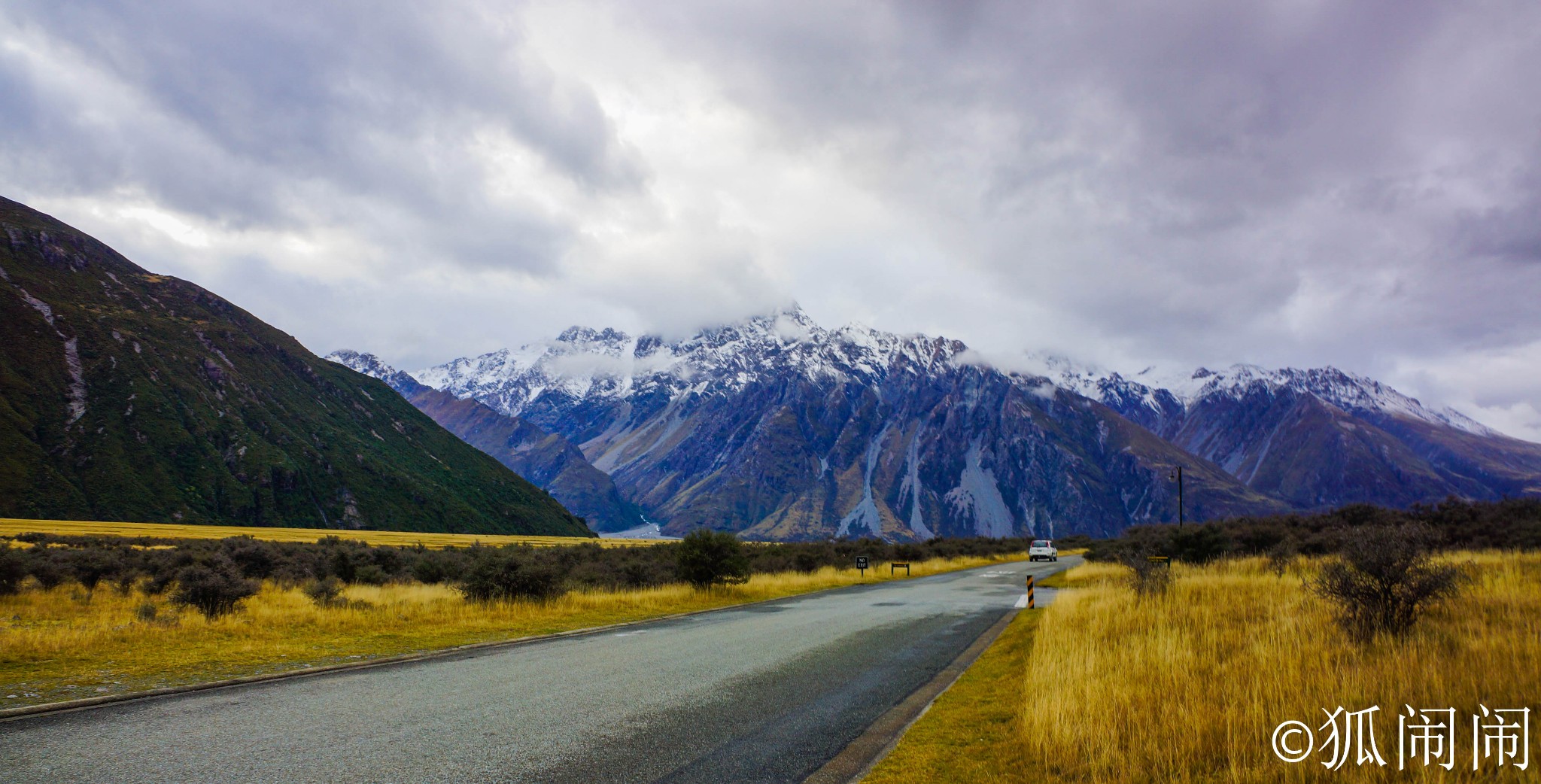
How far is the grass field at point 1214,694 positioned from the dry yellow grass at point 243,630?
35.1 ft

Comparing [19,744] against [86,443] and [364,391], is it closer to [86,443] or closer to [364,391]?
[86,443]

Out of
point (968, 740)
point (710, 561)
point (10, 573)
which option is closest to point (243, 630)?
point (10, 573)

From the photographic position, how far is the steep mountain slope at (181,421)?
9956cm

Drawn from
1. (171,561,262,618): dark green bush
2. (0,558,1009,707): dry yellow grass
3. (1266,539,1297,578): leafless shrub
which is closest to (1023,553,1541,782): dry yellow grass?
(1266,539,1297,578): leafless shrub

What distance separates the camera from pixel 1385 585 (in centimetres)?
1013

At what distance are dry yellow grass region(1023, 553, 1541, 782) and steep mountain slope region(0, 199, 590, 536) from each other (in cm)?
12294

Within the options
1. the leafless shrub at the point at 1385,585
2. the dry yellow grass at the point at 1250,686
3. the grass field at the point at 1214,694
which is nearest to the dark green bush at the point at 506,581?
the grass field at the point at 1214,694

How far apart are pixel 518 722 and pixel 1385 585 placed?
12156 millimetres

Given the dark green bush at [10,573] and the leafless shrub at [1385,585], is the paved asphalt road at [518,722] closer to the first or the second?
the leafless shrub at [1385,585]

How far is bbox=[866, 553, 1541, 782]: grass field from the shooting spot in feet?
19.3

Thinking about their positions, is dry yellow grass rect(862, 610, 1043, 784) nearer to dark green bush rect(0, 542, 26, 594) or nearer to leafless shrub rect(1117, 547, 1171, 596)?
leafless shrub rect(1117, 547, 1171, 596)

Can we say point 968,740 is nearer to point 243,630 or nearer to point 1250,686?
point 1250,686

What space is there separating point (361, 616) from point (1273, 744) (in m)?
18.0

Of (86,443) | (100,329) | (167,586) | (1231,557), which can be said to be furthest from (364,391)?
(1231,557)
